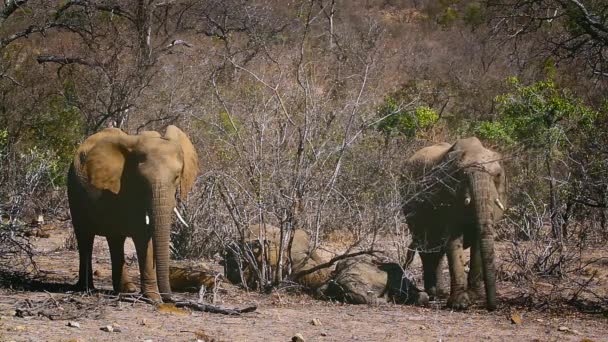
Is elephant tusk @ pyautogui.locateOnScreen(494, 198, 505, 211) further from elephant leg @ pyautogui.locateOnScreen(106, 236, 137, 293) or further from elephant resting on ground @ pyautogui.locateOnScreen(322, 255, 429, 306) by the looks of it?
elephant leg @ pyautogui.locateOnScreen(106, 236, 137, 293)

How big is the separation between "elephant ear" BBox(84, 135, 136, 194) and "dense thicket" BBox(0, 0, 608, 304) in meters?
0.96

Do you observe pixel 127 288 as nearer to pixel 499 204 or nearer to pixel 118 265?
pixel 118 265

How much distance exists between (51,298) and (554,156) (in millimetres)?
8292

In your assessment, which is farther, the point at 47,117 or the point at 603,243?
the point at 47,117

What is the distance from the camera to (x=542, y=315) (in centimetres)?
988

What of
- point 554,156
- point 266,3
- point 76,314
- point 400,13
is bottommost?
point 76,314

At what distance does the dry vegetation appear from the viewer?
10.9m

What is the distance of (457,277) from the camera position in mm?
10789

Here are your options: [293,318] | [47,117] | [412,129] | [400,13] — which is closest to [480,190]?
[293,318]

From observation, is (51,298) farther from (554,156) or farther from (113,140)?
(554,156)

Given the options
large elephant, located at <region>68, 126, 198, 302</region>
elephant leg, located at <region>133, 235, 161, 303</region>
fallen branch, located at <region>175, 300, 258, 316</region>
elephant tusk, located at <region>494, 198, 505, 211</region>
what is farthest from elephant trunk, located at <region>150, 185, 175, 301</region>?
elephant tusk, located at <region>494, 198, 505, 211</region>

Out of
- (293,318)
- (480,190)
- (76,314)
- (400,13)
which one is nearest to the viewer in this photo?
(76,314)

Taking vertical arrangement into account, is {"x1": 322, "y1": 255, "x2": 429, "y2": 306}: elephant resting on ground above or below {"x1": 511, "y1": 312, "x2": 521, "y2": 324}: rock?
above

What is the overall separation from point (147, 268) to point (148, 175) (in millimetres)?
884
